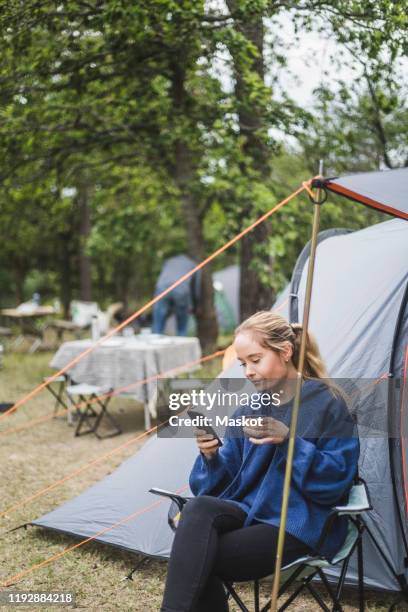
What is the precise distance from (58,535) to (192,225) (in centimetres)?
619

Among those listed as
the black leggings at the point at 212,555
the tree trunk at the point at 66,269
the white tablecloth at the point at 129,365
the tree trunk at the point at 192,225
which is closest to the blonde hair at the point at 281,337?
the black leggings at the point at 212,555

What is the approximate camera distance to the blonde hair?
2498mm

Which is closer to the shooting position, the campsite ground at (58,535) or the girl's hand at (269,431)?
the girl's hand at (269,431)

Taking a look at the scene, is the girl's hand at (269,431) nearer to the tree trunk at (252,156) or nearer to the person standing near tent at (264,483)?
the person standing near tent at (264,483)

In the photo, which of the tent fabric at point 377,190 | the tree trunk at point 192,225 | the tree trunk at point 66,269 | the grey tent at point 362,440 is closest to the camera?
the tent fabric at point 377,190

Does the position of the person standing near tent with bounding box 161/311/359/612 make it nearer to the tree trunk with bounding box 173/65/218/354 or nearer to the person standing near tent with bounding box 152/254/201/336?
the tree trunk with bounding box 173/65/218/354

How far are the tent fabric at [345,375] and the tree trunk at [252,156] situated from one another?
308 centimetres

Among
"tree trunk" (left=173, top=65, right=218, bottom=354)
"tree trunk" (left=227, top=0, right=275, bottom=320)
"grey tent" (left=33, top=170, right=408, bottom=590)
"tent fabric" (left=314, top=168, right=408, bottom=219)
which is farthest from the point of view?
"tree trunk" (left=173, top=65, right=218, bottom=354)

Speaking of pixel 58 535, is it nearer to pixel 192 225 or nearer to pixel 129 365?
pixel 129 365

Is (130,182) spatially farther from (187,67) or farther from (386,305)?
(386,305)

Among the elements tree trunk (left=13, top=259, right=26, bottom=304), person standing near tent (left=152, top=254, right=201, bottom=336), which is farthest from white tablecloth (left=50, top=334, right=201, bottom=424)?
tree trunk (left=13, top=259, right=26, bottom=304)

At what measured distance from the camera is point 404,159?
8.59 m

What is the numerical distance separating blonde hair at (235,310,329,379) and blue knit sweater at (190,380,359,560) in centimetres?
7

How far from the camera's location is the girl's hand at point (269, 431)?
2303 millimetres
